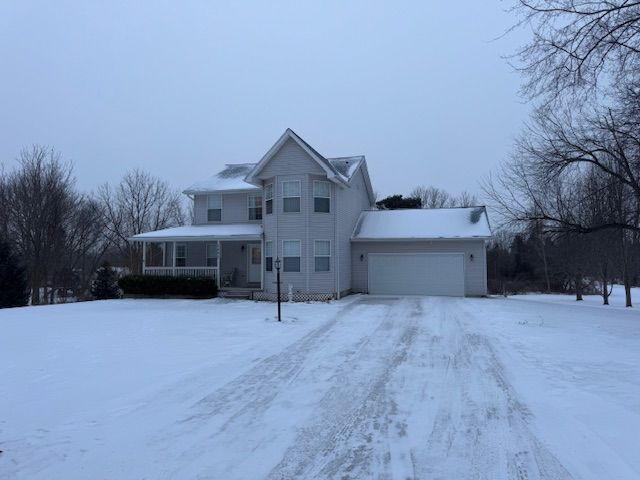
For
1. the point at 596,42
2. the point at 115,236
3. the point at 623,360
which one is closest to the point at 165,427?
the point at 623,360

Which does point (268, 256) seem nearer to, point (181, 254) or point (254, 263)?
point (254, 263)

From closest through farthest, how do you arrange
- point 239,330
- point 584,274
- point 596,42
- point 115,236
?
point 596,42 → point 239,330 → point 584,274 → point 115,236

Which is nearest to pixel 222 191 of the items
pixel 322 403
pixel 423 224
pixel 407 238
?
pixel 407 238

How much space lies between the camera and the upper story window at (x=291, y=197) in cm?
1895

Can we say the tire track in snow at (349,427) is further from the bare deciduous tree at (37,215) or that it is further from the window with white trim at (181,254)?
the bare deciduous tree at (37,215)

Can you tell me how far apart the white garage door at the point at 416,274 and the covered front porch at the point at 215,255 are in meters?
5.59

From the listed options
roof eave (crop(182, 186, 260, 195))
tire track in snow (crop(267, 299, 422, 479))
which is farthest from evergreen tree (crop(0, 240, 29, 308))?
tire track in snow (crop(267, 299, 422, 479))

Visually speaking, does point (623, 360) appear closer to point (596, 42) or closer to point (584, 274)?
point (596, 42)

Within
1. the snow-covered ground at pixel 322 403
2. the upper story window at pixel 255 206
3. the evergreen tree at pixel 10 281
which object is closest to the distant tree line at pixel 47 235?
the evergreen tree at pixel 10 281

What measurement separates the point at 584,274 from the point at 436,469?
88.2ft

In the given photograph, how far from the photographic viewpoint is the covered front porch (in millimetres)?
20766

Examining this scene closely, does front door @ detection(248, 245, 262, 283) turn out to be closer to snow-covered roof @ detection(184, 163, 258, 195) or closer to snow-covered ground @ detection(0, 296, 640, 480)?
snow-covered roof @ detection(184, 163, 258, 195)

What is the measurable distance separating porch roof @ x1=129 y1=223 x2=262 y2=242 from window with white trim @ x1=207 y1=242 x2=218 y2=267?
0.96m

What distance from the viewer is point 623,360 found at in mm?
7828
